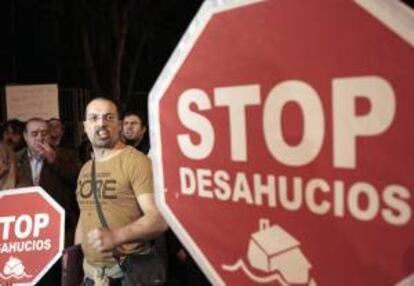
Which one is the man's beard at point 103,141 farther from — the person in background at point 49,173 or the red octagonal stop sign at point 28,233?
the person in background at point 49,173

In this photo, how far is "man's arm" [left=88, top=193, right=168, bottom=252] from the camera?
120 inches

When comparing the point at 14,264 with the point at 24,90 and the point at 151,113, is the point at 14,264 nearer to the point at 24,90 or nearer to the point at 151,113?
the point at 151,113

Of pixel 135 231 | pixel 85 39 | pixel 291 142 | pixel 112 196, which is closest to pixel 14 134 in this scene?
pixel 112 196

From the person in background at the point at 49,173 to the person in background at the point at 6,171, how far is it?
10 cm

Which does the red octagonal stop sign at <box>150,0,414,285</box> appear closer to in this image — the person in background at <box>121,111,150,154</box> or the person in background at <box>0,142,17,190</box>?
the person in background at <box>0,142,17,190</box>

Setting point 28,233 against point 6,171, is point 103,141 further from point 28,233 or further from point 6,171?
point 6,171

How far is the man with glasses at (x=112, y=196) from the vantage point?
11.0 ft

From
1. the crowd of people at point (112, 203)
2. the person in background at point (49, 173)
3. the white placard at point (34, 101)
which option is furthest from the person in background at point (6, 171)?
the white placard at point (34, 101)

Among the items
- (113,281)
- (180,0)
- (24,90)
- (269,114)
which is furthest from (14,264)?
(180,0)

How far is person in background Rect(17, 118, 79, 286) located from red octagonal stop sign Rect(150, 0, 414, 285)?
3.25 meters

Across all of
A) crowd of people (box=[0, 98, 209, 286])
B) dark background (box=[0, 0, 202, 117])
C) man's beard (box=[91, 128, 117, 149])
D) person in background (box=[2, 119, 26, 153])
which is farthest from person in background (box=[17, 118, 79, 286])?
dark background (box=[0, 0, 202, 117])

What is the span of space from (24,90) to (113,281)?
21.1 feet

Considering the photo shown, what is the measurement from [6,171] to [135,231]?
168cm

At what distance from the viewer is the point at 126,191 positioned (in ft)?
11.4
